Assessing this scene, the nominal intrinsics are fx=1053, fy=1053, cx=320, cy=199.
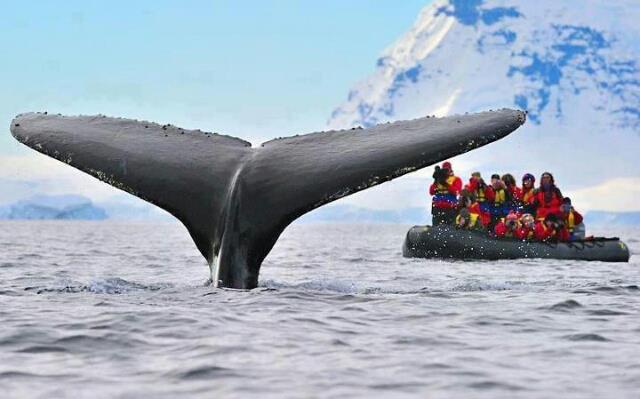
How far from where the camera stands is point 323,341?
23.2 feet

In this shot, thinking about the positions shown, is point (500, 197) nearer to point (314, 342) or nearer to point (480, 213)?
point (480, 213)

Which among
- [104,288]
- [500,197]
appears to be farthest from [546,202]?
[104,288]

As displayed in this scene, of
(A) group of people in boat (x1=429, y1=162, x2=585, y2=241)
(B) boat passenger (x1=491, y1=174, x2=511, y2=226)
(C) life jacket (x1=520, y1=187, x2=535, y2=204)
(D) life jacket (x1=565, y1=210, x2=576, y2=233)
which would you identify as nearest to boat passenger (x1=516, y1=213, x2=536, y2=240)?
(A) group of people in boat (x1=429, y1=162, x2=585, y2=241)

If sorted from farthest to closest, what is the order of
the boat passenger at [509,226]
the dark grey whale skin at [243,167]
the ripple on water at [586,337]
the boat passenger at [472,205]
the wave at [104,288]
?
the boat passenger at [472,205]
the boat passenger at [509,226]
the wave at [104,288]
the dark grey whale skin at [243,167]
the ripple on water at [586,337]

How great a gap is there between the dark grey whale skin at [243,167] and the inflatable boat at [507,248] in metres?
12.3

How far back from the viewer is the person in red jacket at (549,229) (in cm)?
2141

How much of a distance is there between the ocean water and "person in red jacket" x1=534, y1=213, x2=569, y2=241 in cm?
1044

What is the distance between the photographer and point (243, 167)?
8.74m

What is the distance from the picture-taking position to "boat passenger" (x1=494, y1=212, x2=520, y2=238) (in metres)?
21.6

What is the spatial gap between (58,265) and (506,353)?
13091mm

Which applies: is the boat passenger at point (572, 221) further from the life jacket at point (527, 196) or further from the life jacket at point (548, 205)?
the life jacket at point (527, 196)

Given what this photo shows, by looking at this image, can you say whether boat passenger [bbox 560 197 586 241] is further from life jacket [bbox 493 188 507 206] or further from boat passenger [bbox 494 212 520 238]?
life jacket [bbox 493 188 507 206]

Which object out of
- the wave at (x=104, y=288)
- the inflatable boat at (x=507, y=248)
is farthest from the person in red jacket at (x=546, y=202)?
the wave at (x=104, y=288)

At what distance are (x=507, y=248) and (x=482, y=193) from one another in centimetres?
166
